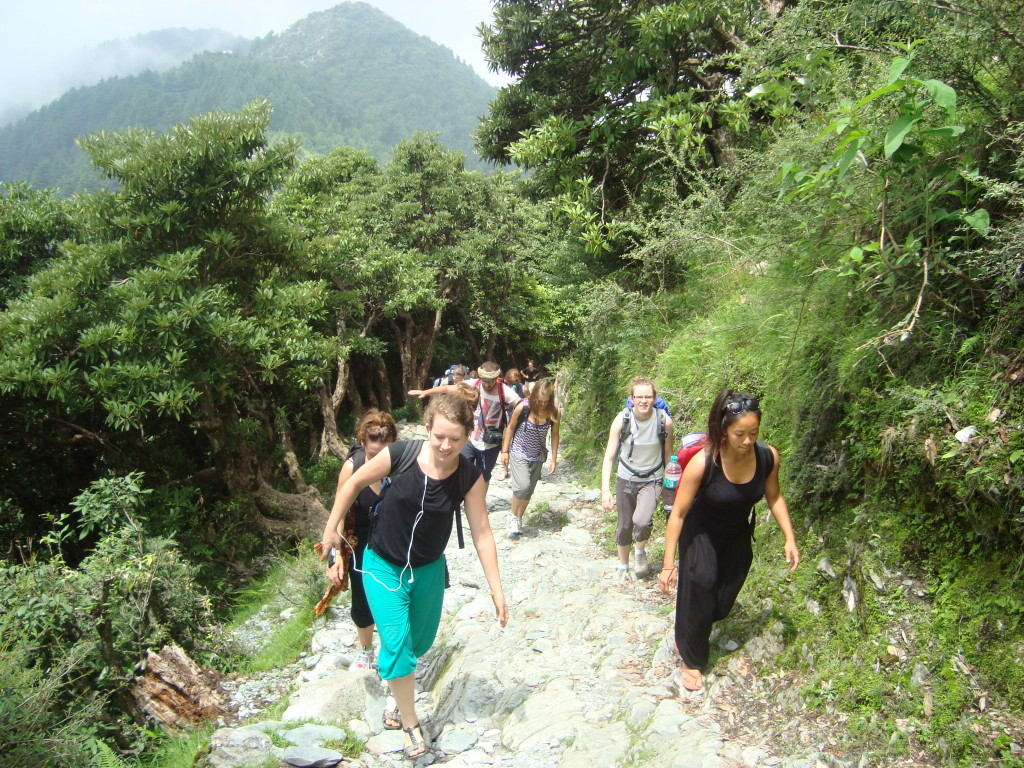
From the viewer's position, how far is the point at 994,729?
2.69m

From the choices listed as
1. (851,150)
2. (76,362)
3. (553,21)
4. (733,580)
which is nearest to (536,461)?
(733,580)

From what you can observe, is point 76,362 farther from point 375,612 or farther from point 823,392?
point 823,392

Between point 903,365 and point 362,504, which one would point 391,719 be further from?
point 903,365

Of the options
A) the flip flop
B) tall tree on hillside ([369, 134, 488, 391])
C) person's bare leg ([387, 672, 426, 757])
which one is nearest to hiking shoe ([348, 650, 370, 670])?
the flip flop

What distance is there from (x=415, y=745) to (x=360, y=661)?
1740 mm

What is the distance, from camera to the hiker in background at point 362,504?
13.1 feet

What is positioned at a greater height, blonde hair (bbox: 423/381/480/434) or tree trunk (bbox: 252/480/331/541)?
blonde hair (bbox: 423/381/480/434)

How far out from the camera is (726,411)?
11.0 ft

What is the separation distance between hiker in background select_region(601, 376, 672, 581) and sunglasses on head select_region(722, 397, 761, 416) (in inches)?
68.8

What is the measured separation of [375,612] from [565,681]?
1489 mm

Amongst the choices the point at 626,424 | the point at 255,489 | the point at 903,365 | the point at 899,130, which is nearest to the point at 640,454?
the point at 626,424

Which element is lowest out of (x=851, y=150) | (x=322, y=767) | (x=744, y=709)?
(x=322, y=767)

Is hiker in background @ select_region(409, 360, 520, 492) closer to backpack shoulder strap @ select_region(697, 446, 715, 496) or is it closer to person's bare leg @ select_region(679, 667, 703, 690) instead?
person's bare leg @ select_region(679, 667, 703, 690)

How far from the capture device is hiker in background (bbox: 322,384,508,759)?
11.1ft
